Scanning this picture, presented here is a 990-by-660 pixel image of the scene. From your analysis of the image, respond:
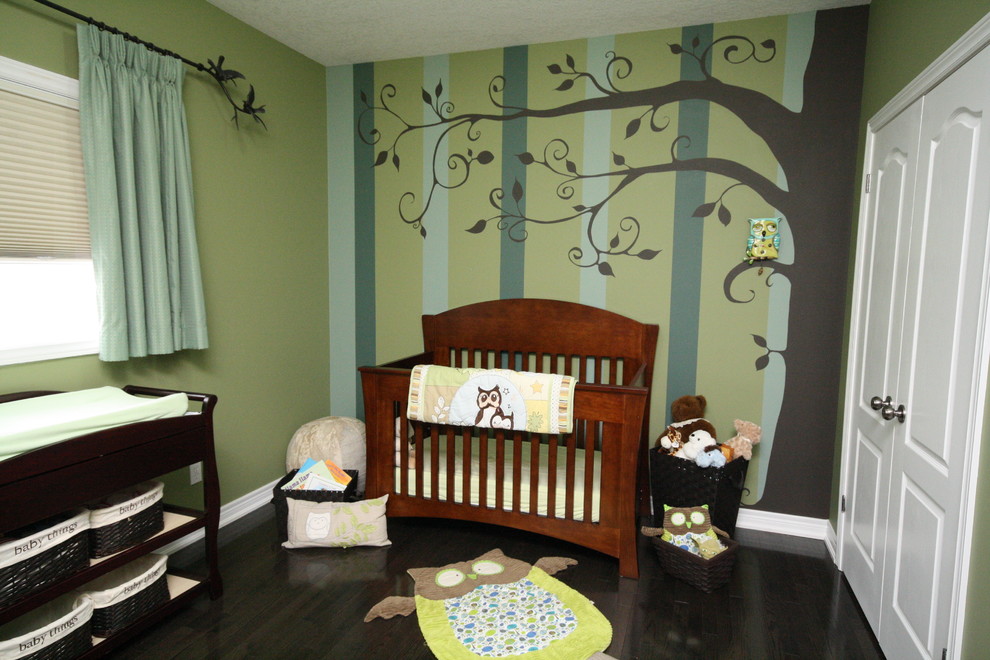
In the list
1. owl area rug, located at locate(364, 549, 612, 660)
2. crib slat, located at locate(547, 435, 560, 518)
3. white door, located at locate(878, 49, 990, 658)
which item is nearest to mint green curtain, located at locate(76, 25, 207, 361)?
owl area rug, located at locate(364, 549, 612, 660)

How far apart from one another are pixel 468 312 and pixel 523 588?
4.90 feet

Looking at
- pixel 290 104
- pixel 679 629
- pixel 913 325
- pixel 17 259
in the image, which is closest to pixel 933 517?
pixel 913 325

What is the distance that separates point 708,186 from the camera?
281 centimetres

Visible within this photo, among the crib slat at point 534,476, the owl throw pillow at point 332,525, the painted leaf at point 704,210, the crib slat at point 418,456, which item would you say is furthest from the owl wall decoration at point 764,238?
the owl throw pillow at point 332,525

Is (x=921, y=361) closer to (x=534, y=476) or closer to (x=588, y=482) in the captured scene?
(x=588, y=482)

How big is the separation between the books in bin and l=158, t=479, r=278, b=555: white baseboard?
0.39m

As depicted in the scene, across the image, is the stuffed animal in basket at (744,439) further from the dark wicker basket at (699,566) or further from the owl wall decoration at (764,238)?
the owl wall decoration at (764,238)

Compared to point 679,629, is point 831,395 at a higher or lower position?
→ higher

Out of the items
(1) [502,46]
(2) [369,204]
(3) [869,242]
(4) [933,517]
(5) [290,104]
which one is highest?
(1) [502,46]

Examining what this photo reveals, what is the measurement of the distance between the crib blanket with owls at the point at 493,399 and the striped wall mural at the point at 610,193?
2.68 ft

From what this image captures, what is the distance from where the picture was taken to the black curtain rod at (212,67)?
2.02 metres

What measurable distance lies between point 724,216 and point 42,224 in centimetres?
283

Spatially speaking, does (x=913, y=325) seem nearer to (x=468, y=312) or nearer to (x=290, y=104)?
(x=468, y=312)

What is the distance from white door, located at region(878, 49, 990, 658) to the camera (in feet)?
4.68
